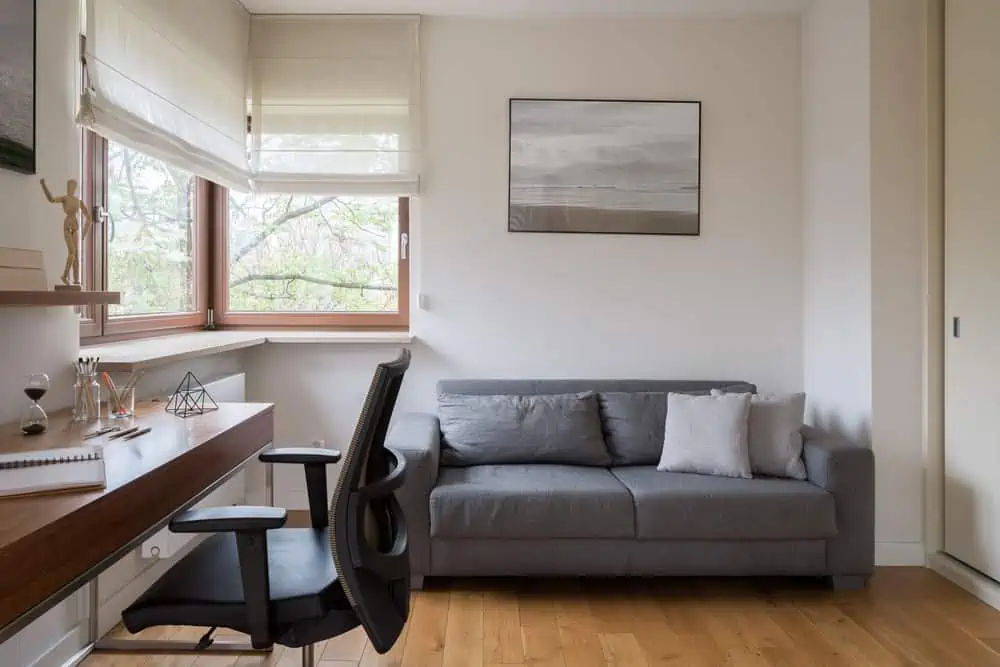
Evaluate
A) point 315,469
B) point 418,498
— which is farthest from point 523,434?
point 315,469

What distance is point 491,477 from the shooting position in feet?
9.94

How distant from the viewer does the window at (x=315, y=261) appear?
12.8 ft

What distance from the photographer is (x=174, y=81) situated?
293cm

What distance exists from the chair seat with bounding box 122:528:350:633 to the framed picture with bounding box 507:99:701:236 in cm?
237

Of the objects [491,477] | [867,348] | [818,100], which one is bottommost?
[491,477]

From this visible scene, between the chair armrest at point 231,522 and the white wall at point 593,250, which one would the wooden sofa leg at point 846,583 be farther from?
the chair armrest at point 231,522

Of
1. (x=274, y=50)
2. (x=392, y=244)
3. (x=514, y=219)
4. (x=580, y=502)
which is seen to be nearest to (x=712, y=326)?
(x=514, y=219)

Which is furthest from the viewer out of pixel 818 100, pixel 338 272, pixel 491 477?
pixel 338 272

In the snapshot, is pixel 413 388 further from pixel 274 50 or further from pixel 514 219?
pixel 274 50

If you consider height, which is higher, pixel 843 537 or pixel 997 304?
pixel 997 304

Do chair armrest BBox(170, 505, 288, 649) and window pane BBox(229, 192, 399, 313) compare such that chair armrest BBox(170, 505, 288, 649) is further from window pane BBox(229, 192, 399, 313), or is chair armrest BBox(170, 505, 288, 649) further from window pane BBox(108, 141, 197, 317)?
window pane BBox(229, 192, 399, 313)

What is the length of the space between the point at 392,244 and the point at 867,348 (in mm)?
2432

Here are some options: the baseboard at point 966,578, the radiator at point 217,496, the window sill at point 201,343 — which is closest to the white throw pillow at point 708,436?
the baseboard at point 966,578

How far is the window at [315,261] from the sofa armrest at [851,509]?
2.27 m
